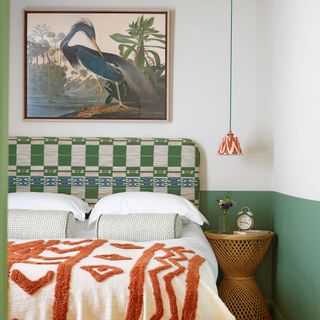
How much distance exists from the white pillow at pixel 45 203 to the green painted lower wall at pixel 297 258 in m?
1.44

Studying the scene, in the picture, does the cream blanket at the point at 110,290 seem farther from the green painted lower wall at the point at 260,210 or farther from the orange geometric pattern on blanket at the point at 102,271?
the green painted lower wall at the point at 260,210

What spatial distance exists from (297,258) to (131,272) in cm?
141

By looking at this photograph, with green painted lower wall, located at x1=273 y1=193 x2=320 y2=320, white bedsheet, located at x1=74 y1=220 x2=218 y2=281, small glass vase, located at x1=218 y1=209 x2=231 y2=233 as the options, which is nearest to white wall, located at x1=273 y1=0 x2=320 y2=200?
green painted lower wall, located at x1=273 y1=193 x2=320 y2=320

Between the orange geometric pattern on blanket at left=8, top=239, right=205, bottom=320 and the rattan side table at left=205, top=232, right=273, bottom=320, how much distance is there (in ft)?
3.78

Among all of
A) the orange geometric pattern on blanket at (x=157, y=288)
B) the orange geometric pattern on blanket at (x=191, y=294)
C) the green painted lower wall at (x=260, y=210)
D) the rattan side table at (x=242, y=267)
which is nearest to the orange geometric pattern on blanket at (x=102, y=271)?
the orange geometric pattern on blanket at (x=157, y=288)

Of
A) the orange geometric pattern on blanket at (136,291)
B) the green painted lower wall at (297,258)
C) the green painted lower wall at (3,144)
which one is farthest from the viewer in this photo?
the green painted lower wall at (297,258)

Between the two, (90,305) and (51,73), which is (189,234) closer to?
(90,305)

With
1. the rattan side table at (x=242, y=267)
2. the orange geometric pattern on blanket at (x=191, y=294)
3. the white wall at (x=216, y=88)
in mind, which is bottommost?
the rattan side table at (x=242, y=267)

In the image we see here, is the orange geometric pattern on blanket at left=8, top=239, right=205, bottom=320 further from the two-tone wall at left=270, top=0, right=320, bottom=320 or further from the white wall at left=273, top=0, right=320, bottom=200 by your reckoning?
the white wall at left=273, top=0, right=320, bottom=200

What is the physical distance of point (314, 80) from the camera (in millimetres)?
2912

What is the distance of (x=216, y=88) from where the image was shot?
14.2ft

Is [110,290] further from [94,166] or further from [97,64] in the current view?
[97,64]

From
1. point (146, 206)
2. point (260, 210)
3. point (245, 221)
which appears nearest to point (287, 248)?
point (245, 221)

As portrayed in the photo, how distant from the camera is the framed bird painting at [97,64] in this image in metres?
4.31
